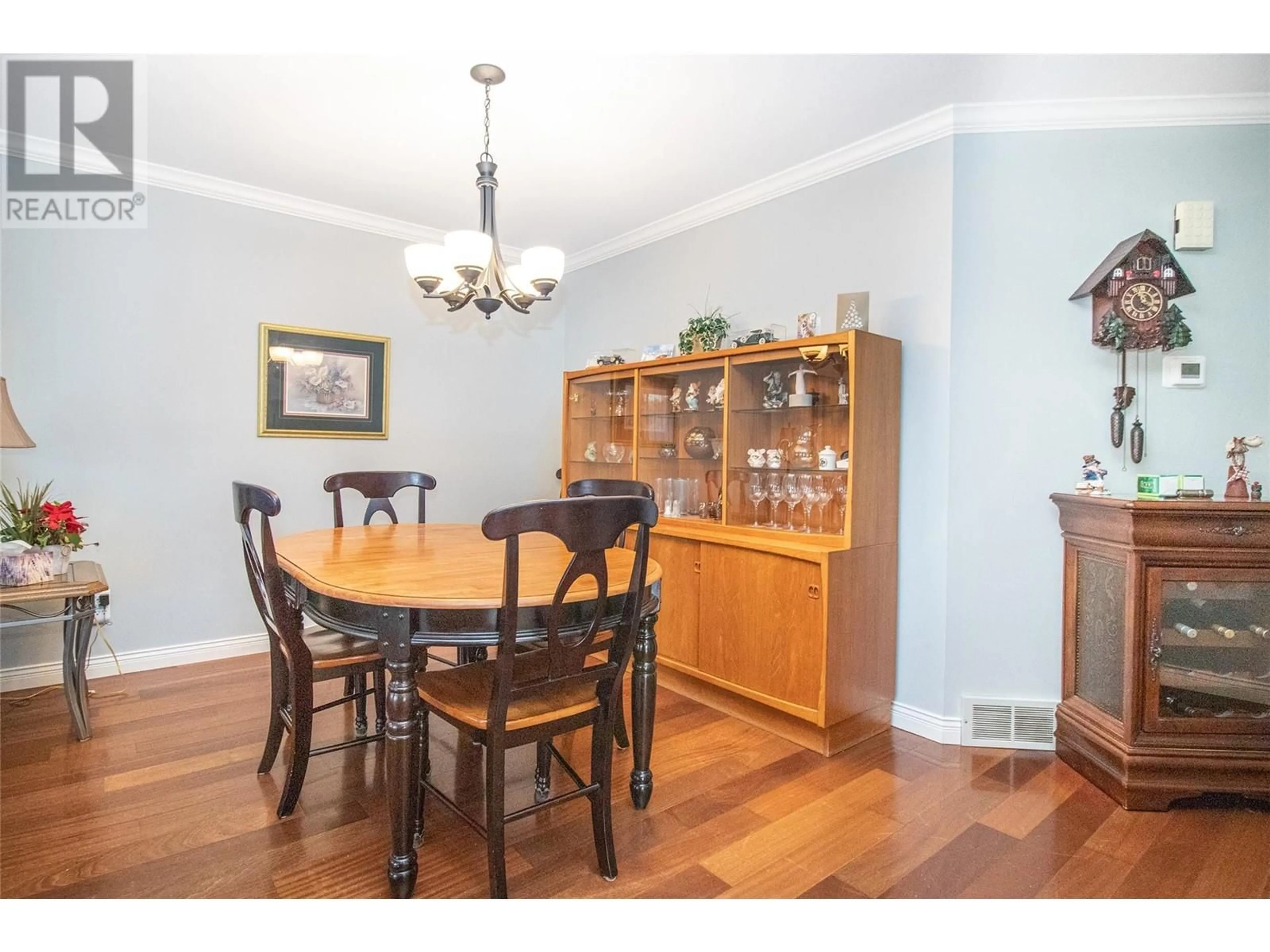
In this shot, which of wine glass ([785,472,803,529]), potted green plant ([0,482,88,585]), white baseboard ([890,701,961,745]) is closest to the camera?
potted green plant ([0,482,88,585])

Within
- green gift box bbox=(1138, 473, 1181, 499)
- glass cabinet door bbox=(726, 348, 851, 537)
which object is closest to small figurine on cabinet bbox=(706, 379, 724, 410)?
glass cabinet door bbox=(726, 348, 851, 537)

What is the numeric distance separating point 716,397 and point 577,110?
Result: 4.59ft

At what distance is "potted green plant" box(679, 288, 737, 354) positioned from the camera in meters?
3.30

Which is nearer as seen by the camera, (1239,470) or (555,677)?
(555,677)

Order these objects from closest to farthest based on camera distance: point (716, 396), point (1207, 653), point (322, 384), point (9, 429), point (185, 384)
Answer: point (1207, 653) < point (9, 429) < point (716, 396) < point (185, 384) < point (322, 384)

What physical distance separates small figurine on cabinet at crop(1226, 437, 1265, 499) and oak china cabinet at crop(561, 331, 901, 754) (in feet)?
3.56

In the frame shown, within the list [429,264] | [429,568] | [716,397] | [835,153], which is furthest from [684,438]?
[429,568]

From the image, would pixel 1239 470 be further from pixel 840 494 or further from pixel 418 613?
pixel 418 613

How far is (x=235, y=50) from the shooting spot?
2.06 metres

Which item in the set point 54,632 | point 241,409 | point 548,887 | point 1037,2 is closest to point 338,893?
point 548,887

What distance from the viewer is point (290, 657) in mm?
1923

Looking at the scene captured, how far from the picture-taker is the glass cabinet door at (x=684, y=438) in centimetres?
326

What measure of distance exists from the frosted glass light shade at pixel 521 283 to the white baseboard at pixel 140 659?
2318 mm

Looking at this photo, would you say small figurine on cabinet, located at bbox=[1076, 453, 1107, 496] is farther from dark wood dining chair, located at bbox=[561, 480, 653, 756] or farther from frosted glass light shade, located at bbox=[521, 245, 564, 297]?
frosted glass light shade, located at bbox=[521, 245, 564, 297]
